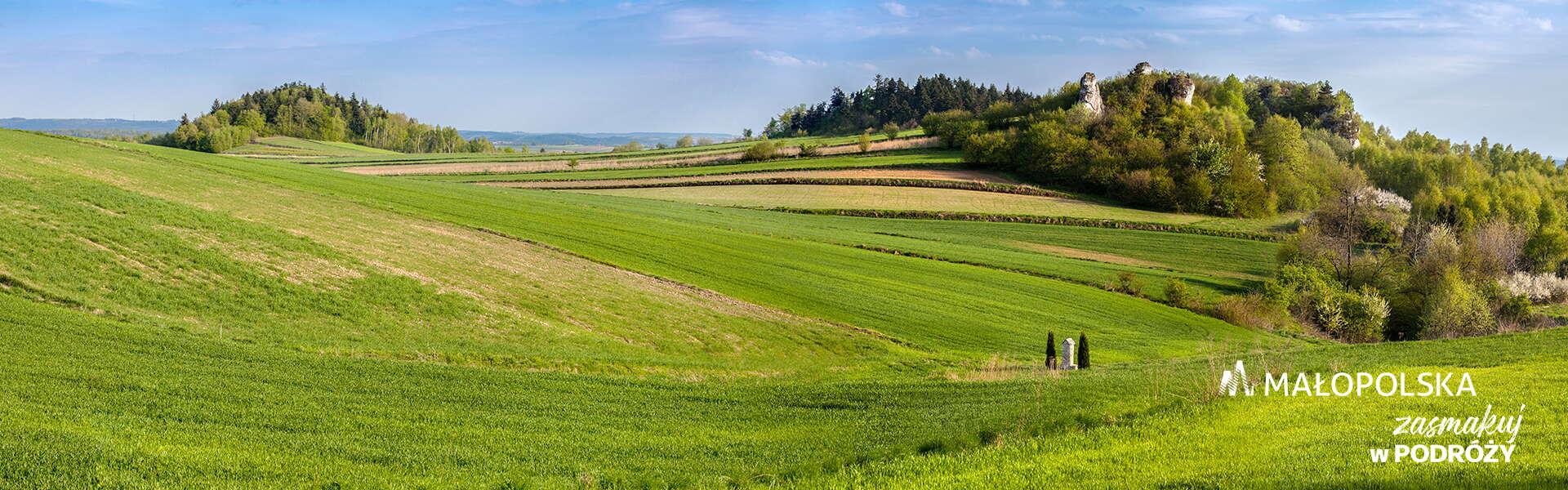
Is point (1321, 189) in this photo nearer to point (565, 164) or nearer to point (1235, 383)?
point (565, 164)

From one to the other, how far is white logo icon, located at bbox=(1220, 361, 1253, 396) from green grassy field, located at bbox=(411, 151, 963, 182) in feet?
278

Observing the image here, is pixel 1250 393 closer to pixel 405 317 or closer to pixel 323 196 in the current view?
pixel 405 317

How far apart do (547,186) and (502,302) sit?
62776 millimetres

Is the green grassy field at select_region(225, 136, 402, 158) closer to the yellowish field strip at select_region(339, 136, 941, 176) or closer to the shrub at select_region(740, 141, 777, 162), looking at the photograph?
the yellowish field strip at select_region(339, 136, 941, 176)

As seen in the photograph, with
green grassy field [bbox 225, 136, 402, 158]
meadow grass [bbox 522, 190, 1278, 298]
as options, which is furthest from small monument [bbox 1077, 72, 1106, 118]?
green grassy field [bbox 225, 136, 402, 158]

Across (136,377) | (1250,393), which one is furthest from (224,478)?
(1250,393)

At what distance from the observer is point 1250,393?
15625mm

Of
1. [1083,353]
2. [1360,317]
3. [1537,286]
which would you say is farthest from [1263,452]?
[1537,286]

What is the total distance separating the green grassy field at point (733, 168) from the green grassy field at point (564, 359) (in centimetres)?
4498

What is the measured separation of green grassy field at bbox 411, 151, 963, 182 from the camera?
98562 mm

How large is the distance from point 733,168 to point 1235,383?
9163cm

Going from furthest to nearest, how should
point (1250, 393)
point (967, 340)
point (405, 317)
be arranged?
point (967, 340) → point (405, 317) → point (1250, 393)

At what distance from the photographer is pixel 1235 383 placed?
51.9ft

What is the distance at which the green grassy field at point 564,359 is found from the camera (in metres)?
12.3
